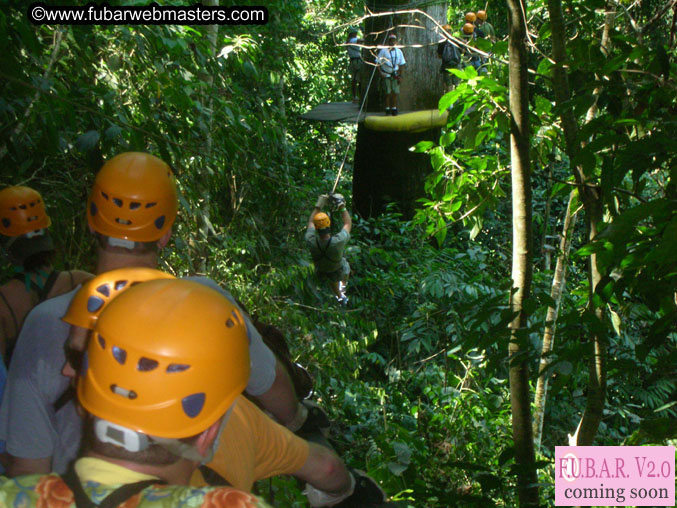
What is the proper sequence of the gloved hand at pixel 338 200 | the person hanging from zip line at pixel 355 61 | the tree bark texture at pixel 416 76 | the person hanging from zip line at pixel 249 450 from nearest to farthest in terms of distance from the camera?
the person hanging from zip line at pixel 249 450 < the gloved hand at pixel 338 200 < the person hanging from zip line at pixel 355 61 < the tree bark texture at pixel 416 76

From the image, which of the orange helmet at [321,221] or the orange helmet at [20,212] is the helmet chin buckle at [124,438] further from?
the orange helmet at [321,221]

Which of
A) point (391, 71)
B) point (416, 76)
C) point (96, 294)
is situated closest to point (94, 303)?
point (96, 294)

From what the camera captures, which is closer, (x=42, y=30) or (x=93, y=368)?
(x=93, y=368)

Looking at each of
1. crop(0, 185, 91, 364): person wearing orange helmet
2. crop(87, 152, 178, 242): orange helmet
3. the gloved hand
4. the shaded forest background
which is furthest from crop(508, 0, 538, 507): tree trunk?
the gloved hand

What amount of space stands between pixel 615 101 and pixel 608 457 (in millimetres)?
1767

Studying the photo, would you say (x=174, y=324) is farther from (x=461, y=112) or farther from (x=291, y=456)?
(x=461, y=112)

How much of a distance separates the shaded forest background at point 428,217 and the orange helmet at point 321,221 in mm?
508

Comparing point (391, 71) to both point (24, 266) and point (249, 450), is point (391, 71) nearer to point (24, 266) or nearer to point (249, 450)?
point (24, 266)

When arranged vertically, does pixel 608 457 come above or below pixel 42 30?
below

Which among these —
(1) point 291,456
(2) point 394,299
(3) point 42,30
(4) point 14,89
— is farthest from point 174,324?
(2) point 394,299

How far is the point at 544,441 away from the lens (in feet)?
23.1

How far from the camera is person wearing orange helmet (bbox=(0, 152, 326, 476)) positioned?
174 cm

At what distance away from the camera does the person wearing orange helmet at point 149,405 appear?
1.26 metres

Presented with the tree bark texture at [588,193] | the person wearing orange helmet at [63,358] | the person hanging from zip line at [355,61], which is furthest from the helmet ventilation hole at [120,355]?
the person hanging from zip line at [355,61]
